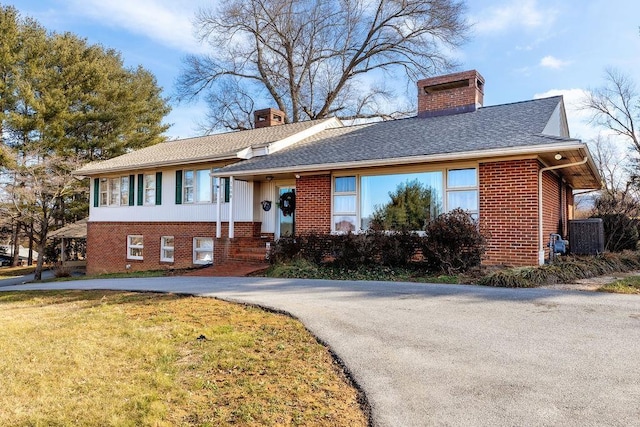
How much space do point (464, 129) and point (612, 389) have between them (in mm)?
9429

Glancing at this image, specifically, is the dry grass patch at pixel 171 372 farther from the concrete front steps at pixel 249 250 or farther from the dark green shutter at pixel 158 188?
the dark green shutter at pixel 158 188

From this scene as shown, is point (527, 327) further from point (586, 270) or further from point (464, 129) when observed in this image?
point (464, 129)

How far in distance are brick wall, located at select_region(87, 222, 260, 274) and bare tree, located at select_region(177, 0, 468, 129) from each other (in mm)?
13953

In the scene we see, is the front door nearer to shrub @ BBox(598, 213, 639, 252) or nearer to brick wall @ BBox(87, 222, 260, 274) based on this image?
brick wall @ BBox(87, 222, 260, 274)

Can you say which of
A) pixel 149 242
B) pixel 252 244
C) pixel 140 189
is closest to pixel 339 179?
pixel 252 244

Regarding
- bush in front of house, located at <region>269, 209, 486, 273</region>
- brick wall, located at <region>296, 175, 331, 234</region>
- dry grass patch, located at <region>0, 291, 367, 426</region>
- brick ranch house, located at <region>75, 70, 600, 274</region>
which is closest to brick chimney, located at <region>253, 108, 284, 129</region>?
brick ranch house, located at <region>75, 70, 600, 274</region>

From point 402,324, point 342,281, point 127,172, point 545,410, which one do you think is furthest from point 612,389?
point 127,172

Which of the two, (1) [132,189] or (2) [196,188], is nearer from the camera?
(2) [196,188]

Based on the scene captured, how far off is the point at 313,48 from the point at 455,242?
22169mm

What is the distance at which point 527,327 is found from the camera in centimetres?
506

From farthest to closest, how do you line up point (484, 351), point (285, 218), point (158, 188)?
point (158, 188) → point (285, 218) → point (484, 351)

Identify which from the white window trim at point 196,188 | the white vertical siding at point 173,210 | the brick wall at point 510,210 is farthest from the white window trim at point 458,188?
the white window trim at point 196,188

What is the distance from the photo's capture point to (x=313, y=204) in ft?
40.9

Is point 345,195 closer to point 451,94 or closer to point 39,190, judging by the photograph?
point 451,94
